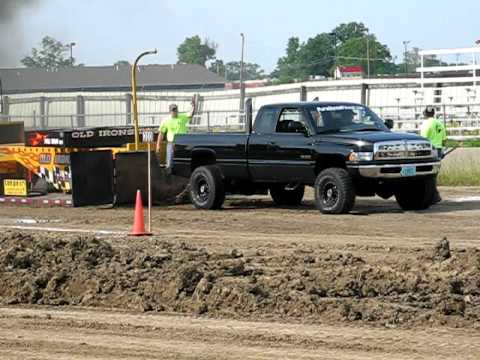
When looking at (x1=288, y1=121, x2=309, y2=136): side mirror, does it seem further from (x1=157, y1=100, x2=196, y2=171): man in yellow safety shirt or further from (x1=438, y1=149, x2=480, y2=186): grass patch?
(x1=438, y1=149, x2=480, y2=186): grass patch

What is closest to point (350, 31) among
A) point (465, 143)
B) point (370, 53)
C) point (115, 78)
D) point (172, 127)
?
point (370, 53)

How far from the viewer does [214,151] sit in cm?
1894

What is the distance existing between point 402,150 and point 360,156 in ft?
2.26

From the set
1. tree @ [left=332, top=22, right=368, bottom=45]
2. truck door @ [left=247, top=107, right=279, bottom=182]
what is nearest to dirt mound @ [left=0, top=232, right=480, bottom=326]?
truck door @ [left=247, top=107, right=279, bottom=182]

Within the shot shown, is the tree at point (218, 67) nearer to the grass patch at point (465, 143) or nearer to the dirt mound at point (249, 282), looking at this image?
the grass patch at point (465, 143)

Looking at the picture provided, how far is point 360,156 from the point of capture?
17000mm

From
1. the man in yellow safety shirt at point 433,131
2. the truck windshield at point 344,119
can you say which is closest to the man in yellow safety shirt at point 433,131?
the man in yellow safety shirt at point 433,131

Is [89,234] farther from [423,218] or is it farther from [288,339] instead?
[288,339]

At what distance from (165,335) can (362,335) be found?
58.8 inches

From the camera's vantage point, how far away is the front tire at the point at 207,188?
18.7 metres

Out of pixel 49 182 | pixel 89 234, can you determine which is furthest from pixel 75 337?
pixel 49 182

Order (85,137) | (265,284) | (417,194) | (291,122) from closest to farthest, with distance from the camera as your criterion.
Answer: (265,284) → (417,194) → (291,122) → (85,137)

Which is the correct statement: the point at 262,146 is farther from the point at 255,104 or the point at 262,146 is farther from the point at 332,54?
the point at 332,54

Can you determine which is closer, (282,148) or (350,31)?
(282,148)
